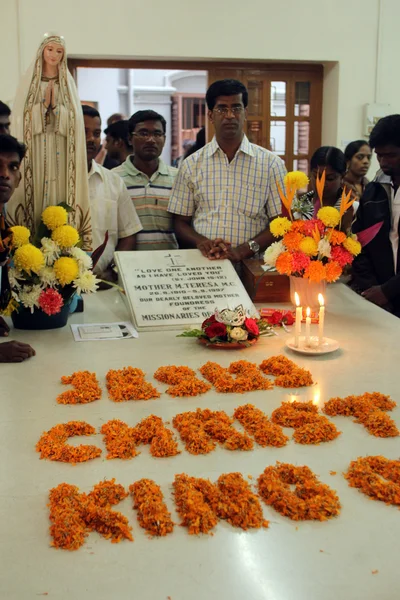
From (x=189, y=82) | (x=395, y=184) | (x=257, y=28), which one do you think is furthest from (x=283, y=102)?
(x=189, y=82)

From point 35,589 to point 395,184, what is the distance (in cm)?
276

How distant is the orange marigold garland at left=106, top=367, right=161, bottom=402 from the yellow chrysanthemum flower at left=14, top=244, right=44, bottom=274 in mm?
675

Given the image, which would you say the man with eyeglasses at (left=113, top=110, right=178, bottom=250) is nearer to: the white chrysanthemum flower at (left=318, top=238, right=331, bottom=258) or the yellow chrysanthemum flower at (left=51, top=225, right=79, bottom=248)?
the yellow chrysanthemum flower at (left=51, top=225, right=79, bottom=248)

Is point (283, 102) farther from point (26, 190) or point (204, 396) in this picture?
point (204, 396)

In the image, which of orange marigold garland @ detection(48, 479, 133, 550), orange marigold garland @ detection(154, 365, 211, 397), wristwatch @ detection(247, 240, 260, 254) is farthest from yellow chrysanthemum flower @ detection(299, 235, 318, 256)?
orange marigold garland @ detection(48, 479, 133, 550)

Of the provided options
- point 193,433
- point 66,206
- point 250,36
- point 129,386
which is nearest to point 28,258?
point 66,206

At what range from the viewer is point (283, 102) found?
263 inches

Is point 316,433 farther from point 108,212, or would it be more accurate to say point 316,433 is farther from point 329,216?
point 108,212

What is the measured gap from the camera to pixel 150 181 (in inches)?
150

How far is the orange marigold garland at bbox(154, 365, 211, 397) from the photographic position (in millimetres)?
2072

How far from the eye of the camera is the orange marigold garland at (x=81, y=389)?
200 cm

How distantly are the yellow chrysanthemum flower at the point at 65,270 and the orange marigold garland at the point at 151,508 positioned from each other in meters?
1.38

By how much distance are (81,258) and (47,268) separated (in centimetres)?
15

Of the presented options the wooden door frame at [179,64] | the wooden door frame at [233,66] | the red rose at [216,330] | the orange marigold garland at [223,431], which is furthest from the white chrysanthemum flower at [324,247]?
the wooden door frame at [179,64]
